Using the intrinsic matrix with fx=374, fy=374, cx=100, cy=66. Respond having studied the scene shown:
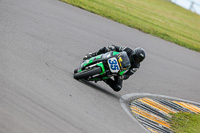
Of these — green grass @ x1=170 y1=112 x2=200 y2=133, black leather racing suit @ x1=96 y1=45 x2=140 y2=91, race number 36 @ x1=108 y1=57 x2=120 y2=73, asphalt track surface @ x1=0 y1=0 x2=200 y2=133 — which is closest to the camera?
asphalt track surface @ x1=0 y1=0 x2=200 y2=133

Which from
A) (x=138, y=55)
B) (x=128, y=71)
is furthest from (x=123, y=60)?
(x=128, y=71)

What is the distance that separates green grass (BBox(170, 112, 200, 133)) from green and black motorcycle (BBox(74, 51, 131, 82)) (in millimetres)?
1774

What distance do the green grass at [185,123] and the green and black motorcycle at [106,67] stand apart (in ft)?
5.82

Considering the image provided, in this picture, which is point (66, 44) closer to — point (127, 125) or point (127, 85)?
point (127, 85)

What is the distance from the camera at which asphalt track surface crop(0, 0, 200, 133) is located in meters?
5.69

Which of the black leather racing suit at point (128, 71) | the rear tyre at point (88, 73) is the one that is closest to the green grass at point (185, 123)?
the black leather racing suit at point (128, 71)

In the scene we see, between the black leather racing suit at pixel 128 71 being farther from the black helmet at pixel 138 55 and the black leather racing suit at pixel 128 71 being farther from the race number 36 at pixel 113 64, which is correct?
the race number 36 at pixel 113 64

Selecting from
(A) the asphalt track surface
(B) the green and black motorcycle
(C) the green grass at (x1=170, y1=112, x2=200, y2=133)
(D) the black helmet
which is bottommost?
(C) the green grass at (x1=170, y1=112, x2=200, y2=133)

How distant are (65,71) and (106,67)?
103 cm

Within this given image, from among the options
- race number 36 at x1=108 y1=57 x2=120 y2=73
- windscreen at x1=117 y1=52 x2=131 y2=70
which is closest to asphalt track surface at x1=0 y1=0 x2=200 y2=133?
race number 36 at x1=108 y1=57 x2=120 y2=73

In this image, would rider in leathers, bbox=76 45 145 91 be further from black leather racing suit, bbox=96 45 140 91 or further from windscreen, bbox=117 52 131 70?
windscreen, bbox=117 52 131 70

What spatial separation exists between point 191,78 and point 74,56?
5.74m

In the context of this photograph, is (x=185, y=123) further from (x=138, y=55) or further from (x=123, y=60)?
(x=123, y=60)

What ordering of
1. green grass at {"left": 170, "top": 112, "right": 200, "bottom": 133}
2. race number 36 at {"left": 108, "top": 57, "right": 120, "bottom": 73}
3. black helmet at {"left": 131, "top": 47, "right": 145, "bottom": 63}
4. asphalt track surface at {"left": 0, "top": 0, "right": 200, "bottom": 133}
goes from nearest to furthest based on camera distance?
asphalt track surface at {"left": 0, "top": 0, "right": 200, "bottom": 133}
race number 36 at {"left": 108, "top": 57, "right": 120, "bottom": 73}
green grass at {"left": 170, "top": 112, "right": 200, "bottom": 133}
black helmet at {"left": 131, "top": 47, "right": 145, "bottom": 63}
